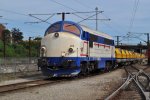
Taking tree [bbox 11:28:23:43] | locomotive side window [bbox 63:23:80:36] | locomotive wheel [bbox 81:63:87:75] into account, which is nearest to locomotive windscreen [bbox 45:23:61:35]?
locomotive side window [bbox 63:23:80:36]

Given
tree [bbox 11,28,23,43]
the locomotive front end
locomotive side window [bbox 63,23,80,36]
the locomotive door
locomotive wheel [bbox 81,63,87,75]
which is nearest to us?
the locomotive front end

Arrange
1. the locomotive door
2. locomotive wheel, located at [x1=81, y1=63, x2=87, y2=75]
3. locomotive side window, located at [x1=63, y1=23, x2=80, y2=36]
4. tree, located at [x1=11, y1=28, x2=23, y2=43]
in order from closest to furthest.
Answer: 1. locomotive side window, located at [x1=63, y1=23, x2=80, y2=36]
2. the locomotive door
3. locomotive wheel, located at [x1=81, y1=63, x2=87, y2=75]
4. tree, located at [x1=11, y1=28, x2=23, y2=43]

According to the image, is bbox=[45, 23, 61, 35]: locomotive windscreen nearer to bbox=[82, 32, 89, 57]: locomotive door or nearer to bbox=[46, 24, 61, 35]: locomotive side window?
bbox=[46, 24, 61, 35]: locomotive side window

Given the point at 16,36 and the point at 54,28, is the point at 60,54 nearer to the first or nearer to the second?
the point at 54,28

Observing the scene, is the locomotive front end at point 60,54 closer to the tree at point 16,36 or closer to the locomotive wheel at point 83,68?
the locomotive wheel at point 83,68

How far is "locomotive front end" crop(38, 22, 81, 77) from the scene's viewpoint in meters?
23.3

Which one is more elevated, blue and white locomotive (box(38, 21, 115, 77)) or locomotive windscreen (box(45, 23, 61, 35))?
locomotive windscreen (box(45, 23, 61, 35))

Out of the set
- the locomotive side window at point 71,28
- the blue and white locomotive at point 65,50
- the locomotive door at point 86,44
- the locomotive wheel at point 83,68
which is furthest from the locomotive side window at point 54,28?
the locomotive wheel at point 83,68

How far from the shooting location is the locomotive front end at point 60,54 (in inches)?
917

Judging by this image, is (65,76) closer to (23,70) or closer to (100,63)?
(100,63)

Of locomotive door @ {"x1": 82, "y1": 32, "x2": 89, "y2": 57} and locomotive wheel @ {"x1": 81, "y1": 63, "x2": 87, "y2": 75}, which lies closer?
locomotive door @ {"x1": 82, "y1": 32, "x2": 89, "y2": 57}

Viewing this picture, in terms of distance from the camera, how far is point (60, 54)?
77.0 ft

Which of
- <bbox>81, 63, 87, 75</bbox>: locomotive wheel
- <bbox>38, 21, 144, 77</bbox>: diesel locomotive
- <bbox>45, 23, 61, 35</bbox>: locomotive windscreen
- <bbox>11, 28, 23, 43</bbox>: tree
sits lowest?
<bbox>81, 63, 87, 75</bbox>: locomotive wheel

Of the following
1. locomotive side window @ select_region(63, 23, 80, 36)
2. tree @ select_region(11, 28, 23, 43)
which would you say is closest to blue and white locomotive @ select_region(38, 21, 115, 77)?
locomotive side window @ select_region(63, 23, 80, 36)
